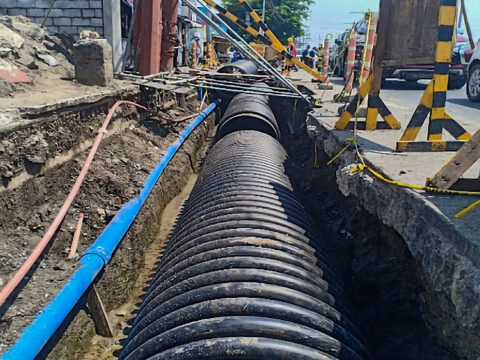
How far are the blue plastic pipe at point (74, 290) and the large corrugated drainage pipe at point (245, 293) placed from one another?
43 centimetres

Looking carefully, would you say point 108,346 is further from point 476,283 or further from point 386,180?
point 476,283

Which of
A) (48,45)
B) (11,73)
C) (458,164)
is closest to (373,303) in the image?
(458,164)

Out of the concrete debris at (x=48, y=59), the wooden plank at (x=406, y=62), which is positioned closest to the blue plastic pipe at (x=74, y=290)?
the wooden plank at (x=406, y=62)

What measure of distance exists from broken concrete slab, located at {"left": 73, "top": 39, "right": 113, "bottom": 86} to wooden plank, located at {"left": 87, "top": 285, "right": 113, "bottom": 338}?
3.18 metres

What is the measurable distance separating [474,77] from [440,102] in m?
6.29

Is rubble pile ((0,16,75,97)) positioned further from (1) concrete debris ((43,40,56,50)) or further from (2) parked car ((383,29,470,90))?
(2) parked car ((383,29,470,90))

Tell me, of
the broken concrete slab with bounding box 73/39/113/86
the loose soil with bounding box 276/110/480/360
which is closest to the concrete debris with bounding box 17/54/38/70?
the broken concrete slab with bounding box 73/39/113/86

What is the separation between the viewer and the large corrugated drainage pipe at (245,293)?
1.86m

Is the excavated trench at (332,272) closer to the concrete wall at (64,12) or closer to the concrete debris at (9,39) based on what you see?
the concrete debris at (9,39)

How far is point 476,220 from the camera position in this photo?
6.78 ft

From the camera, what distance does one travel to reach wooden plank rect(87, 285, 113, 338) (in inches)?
124

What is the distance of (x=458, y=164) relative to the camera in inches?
93.8

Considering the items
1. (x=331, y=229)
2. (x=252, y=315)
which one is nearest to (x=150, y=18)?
(x=331, y=229)

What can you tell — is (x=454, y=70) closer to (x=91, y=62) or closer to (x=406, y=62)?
(x=406, y=62)
